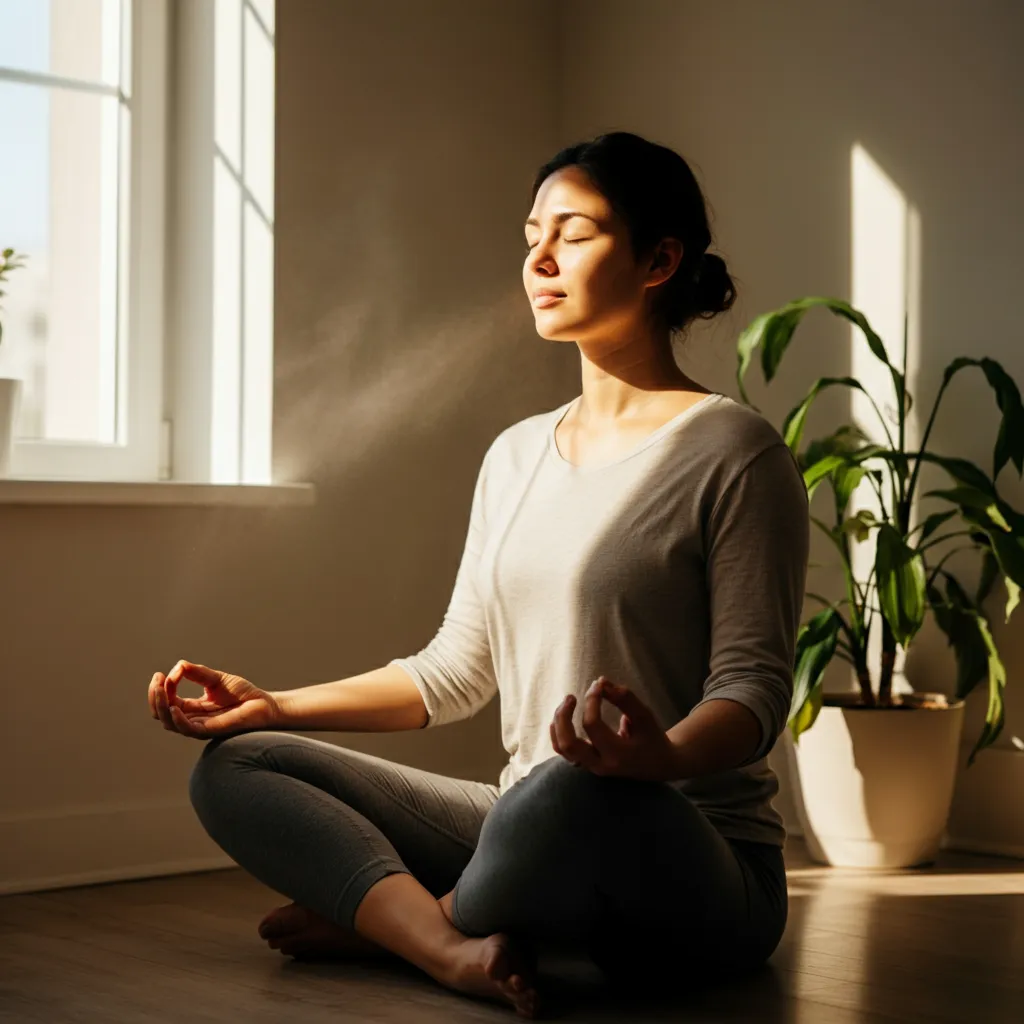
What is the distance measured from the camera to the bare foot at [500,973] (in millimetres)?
1633

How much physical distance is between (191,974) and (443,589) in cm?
135

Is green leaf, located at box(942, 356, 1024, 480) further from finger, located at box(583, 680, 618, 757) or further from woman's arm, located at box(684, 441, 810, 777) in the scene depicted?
finger, located at box(583, 680, 618, 757)

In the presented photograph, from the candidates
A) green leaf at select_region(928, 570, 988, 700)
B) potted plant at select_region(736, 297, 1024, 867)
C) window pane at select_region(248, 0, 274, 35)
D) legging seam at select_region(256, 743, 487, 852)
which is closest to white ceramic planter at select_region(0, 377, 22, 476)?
window pane at select_region(248, 0, 274, 35)

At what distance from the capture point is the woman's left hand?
1.47 m

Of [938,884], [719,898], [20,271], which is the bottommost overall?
[938,884]

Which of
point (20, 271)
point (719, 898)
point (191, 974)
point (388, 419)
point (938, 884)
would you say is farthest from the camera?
point (388, 419)

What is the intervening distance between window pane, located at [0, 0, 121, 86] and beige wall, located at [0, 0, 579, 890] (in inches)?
12.4

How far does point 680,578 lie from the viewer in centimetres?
178

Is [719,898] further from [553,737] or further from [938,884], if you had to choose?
[938,884]

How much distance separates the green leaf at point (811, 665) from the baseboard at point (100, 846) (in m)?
1.01

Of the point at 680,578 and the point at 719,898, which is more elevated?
the point at 680,578

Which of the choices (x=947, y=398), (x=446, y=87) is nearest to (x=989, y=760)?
(x=947, y=398)

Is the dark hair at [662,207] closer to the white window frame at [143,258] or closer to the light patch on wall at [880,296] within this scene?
the light patch on wall at [880,296]

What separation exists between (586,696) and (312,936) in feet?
1.84
